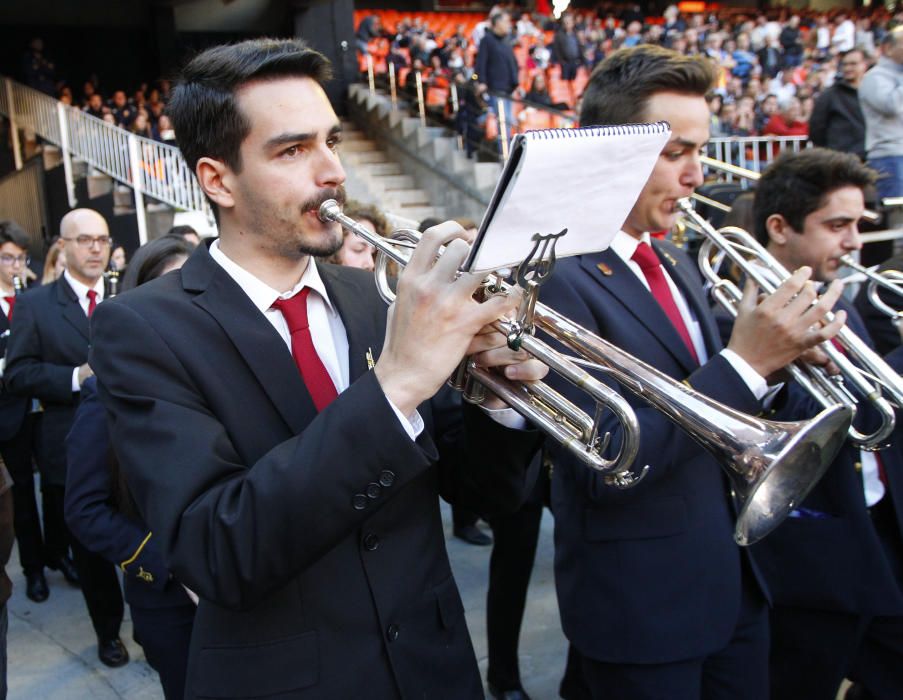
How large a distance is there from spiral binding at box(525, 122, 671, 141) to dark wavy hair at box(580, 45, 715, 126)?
0.90 m

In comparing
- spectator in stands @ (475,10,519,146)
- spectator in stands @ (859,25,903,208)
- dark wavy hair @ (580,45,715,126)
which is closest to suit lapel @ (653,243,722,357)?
dark wavy hair @ (580,45,715,126)

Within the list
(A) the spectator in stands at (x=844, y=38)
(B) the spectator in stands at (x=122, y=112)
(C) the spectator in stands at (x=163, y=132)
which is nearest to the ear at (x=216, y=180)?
(C) the spectator in stands at (x=163, y=132)

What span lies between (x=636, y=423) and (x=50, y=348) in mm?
3848

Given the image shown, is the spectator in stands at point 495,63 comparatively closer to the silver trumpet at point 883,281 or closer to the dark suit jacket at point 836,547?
the silver trumpet at point 883,281

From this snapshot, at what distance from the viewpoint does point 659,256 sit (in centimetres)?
248

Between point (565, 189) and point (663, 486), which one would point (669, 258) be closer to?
point (663, 486)

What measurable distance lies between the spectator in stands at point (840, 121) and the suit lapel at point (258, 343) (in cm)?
642

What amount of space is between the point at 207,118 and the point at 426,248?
2.00 ft

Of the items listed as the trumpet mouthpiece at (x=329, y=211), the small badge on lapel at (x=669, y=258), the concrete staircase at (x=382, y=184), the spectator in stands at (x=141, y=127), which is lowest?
the concrete staircase at (x=382, y=184)

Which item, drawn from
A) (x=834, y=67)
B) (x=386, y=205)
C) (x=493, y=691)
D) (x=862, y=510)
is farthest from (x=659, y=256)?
(x=834, y=67)

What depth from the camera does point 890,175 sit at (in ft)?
20.7

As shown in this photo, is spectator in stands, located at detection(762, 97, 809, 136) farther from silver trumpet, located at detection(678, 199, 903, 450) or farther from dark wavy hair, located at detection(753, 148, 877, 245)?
silver trumpet, located at detection(678, 199, 903, 450)

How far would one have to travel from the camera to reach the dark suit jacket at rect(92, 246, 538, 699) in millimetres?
1418

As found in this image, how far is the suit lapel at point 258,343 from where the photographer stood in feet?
5.35
